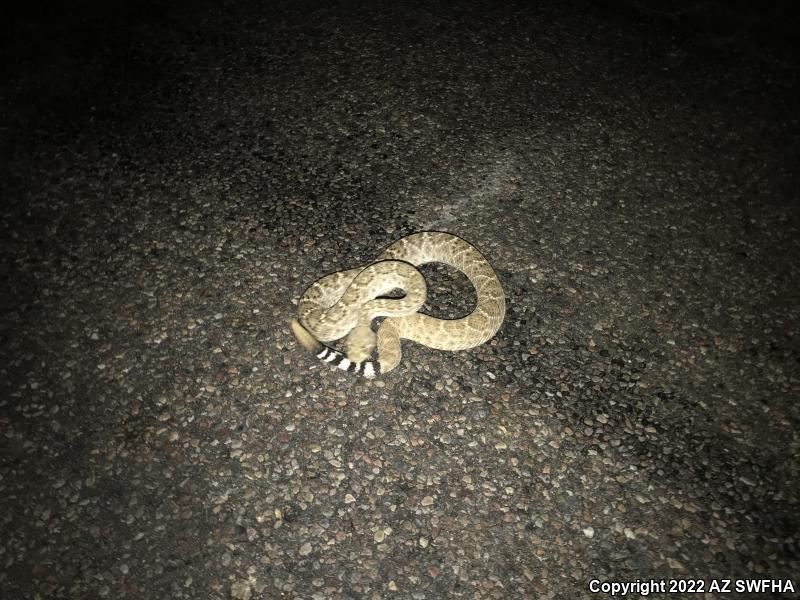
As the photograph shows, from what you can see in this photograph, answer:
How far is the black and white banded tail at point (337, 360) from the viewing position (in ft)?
14.8

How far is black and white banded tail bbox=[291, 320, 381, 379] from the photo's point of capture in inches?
178

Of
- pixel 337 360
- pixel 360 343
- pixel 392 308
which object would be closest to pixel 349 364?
pixel 337 360

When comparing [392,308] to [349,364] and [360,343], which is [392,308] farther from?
[349,364]

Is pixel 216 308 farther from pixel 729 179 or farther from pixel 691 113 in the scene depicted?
pixel 691 113

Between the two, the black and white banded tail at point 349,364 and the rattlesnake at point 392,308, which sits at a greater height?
the rattlesnake at point 392,308

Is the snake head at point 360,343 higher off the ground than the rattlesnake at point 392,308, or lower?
lower

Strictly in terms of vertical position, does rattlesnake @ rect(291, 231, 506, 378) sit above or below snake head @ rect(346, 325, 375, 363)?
above

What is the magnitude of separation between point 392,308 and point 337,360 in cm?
75

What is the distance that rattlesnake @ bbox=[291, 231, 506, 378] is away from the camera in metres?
4.66

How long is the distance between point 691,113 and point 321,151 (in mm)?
5119

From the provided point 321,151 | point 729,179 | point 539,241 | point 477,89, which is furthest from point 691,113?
point 321,151

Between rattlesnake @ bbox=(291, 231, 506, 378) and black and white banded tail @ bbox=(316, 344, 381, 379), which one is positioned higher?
rattlesnake @ bbox=(291, 231, 506, 378)

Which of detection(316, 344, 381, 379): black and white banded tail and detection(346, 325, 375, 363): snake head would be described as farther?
detection(346, 325, 375, 363): snake head

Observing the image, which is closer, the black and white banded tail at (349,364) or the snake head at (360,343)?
the black and white banded tail at (349,364)
